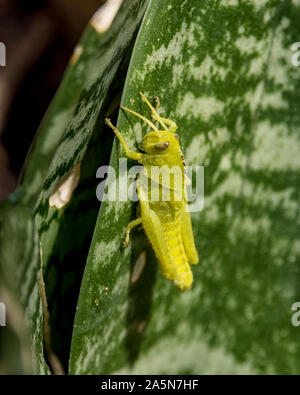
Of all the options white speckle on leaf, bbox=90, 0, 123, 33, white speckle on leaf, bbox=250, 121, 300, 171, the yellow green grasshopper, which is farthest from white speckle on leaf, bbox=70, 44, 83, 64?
white speckle on leaf, bbox=250, 121, 300, 171

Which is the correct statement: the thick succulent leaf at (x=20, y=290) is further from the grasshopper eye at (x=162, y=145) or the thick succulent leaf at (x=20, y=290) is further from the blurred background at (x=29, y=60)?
the blurred background at (x=29, y=60)

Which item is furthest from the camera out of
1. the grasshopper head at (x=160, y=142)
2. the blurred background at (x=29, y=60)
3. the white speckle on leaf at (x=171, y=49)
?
the blurred background at (x=29, y=60)

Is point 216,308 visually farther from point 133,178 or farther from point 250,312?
point 133,178

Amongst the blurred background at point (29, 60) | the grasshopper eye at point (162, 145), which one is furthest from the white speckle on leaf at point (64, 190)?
the blurred background at point (29, 60)

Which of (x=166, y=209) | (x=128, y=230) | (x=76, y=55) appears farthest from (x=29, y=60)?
(x=128, y=230)

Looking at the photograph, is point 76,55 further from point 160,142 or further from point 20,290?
point 20,290

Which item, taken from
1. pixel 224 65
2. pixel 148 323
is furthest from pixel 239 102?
pixel 148 323
